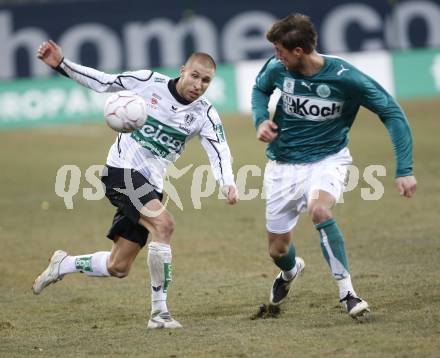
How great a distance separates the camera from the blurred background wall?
2788cm

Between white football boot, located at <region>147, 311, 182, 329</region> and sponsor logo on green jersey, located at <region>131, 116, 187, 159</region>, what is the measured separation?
4.30 feet

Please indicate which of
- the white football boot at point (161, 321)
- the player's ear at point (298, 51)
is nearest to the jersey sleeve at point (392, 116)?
the player's ear at point (298, 51)

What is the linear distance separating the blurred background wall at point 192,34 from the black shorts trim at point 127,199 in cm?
1958

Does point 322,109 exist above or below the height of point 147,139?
above

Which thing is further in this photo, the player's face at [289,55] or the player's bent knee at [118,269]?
the player's bent knee at [118,269]

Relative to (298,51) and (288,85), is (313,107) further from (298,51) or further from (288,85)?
(298,51)

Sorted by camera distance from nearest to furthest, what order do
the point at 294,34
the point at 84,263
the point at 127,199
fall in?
1. the point at 294,34
2. the point at 127,199
3. the point at 84,263

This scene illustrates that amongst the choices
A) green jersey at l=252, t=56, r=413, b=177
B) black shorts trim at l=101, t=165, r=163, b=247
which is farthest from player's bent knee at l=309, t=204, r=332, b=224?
black shorts trim at l=101, t=165, r=163, b=247

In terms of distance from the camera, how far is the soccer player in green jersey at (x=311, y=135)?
7707mm

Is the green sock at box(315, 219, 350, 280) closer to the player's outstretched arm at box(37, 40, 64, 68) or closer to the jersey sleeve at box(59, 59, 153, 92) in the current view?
the jersey sleeve at box(59, 59, 153, 92)

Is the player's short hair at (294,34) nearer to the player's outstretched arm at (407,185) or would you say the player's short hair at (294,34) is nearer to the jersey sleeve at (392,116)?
the jersey sleeve at (392,116)

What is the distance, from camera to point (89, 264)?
8.56 m

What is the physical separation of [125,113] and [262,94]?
121 cm

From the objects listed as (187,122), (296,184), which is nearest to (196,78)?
(187,122)
